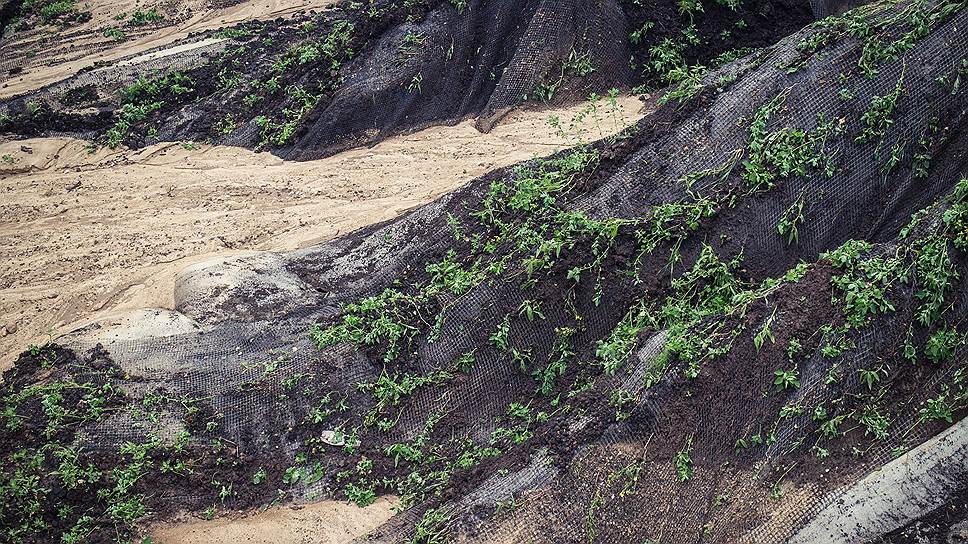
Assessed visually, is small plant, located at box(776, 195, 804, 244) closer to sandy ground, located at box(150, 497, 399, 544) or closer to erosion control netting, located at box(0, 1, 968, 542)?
erosion control netting, located at box(0, 1, 968, 542)

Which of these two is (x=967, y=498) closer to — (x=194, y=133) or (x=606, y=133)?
(x=606, y=133)

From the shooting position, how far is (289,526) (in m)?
5.77

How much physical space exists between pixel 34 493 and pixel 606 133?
591cm

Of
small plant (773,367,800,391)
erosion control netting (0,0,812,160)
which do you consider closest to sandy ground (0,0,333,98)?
erosion control netting (0,0,812,160)

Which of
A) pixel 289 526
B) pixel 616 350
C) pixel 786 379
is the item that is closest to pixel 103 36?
pixel 289 526

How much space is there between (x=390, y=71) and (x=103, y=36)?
4.94 metres

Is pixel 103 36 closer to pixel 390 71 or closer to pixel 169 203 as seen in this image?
pixel 169 203

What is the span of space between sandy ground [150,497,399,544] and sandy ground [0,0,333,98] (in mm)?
7499

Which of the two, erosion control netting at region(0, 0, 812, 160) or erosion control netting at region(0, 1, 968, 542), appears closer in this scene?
erosion control netting at region(0, 1, 968, 542)

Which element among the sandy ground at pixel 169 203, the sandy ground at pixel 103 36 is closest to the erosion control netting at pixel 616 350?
the sandy ground at pixel 169 203

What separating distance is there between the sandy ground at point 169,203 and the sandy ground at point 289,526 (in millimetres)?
2269

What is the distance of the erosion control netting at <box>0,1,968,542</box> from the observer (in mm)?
5125

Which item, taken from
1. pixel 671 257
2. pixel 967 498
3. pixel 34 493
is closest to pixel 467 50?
pixel 671 257

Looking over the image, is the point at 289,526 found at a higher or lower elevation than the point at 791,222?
lower
